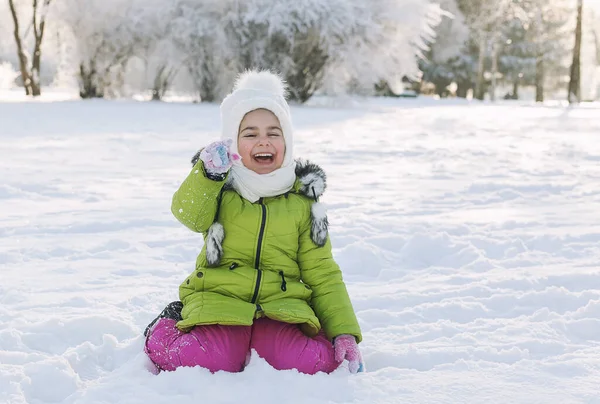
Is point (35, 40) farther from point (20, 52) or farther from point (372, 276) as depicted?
point (372, 276)

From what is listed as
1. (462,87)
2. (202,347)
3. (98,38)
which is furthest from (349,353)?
(462,87)

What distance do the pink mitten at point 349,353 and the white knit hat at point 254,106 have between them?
65 cm

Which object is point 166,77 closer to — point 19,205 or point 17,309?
point 19,205

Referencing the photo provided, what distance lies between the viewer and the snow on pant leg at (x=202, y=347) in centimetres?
224

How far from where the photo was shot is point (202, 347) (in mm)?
2252

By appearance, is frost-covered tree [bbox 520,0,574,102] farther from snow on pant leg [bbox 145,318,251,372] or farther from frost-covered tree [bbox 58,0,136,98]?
snow on pant leg [bbox 145,318,251,372]

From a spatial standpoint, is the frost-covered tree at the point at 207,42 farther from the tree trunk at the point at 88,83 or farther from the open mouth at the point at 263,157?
the open mouth at the point at 263,157

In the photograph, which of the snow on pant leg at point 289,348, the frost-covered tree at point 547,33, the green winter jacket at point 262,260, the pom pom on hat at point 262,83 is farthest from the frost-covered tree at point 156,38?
the snow on pant leg at point 289,348

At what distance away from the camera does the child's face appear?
2.48m

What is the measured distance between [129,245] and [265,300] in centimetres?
193

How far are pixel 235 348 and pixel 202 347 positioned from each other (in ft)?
0.36

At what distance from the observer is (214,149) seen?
7.52 feet

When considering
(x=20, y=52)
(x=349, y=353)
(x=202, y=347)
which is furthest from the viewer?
(x=20, y=52)

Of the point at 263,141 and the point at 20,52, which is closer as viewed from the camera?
the point at 263,141
